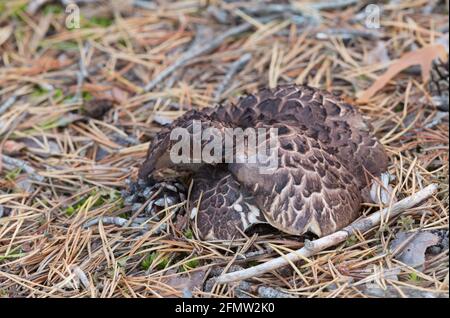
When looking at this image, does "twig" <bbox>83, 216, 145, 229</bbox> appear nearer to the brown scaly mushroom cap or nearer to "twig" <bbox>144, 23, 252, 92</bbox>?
the brown scaly mushroom cap

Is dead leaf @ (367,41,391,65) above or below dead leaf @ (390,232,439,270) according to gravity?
below

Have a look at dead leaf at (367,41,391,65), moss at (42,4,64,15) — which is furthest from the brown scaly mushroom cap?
moss at (42,4,64,15)

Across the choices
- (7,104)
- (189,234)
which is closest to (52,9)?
(7,104)

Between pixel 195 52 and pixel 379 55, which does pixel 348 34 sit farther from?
pixel 195 52
